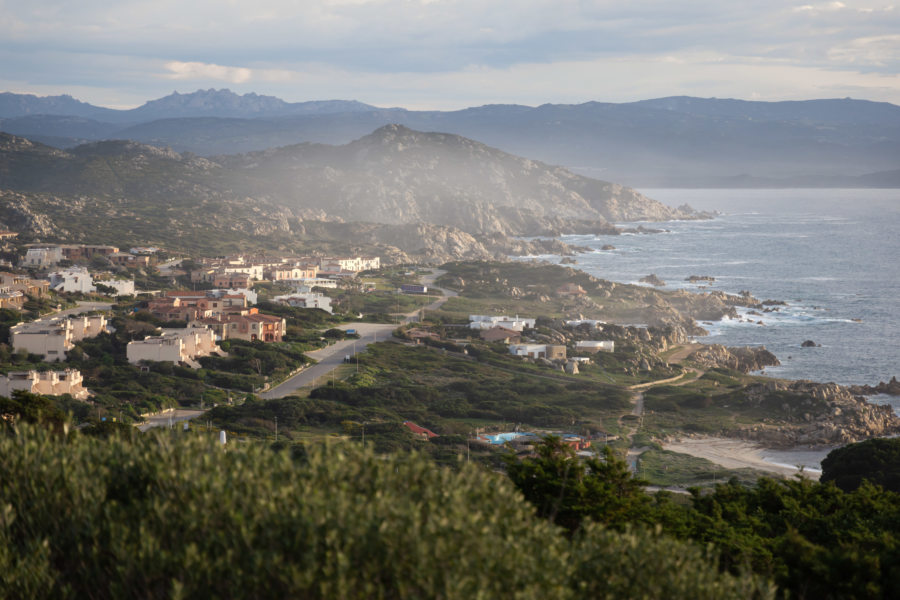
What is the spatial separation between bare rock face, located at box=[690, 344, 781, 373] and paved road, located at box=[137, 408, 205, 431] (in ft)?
120

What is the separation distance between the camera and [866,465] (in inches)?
1309

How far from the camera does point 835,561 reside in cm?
1630

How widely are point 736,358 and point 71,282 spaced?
176 ft

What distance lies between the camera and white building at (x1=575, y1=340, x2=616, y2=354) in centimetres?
6260

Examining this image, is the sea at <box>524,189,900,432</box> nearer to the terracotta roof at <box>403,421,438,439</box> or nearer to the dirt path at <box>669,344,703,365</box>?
the dirt path at <box>669,344,703,365</box>

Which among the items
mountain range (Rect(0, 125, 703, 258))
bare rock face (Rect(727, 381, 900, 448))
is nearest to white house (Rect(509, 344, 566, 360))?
bare rock face (Rect(727, 381, 900, 448))

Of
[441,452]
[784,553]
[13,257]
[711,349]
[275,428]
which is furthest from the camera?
[13,257]

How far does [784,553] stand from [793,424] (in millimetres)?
30265

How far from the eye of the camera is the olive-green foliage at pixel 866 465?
3188 cm

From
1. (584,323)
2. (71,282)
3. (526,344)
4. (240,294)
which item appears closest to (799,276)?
(584,323)

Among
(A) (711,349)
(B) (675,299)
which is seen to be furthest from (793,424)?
(B) (675,299)

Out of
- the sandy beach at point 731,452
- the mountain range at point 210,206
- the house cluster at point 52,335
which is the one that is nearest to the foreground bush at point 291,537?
the sandy beach at point 731,452

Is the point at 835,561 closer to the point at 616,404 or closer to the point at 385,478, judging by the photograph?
the point at 385,478

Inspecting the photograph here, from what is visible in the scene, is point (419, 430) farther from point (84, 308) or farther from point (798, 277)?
point (798, 277)
